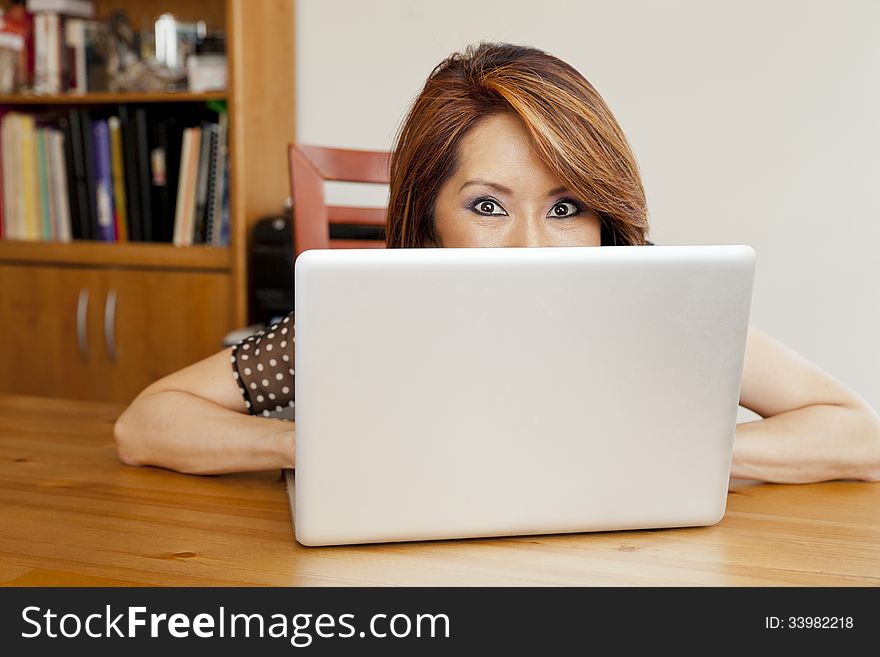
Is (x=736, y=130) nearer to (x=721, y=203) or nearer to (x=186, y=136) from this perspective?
(x=721, y=203)

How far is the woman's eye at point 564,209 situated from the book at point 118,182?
1.94 m

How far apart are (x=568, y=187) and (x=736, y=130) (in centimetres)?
154

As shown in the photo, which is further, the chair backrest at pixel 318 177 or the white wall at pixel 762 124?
the white wall at pixel 762 124

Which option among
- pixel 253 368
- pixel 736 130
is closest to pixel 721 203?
pixel 736 130

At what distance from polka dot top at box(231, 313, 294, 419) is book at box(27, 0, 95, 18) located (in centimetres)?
206

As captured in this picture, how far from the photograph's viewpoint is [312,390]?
2.51 feet

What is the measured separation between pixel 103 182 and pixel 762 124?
192 cm

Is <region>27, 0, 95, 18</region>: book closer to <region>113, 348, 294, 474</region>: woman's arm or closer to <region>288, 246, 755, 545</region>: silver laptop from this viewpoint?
<region>113, 348, 294, 474</region>: woman's arm

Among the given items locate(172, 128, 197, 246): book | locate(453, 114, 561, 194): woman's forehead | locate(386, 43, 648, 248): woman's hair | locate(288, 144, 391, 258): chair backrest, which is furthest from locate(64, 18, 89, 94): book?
locate(453, 114, 561, 194): woman's forehead

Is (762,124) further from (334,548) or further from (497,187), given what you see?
(334,548)

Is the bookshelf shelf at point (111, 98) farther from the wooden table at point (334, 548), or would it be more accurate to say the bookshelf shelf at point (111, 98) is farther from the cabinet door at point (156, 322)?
the wooden table at point (334, 548)

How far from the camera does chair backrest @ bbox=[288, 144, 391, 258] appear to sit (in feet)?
6.14

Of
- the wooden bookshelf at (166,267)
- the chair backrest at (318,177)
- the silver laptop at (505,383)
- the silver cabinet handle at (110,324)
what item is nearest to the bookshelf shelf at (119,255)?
the wooden bookshelf at (166,267)

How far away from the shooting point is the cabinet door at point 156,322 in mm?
2711
